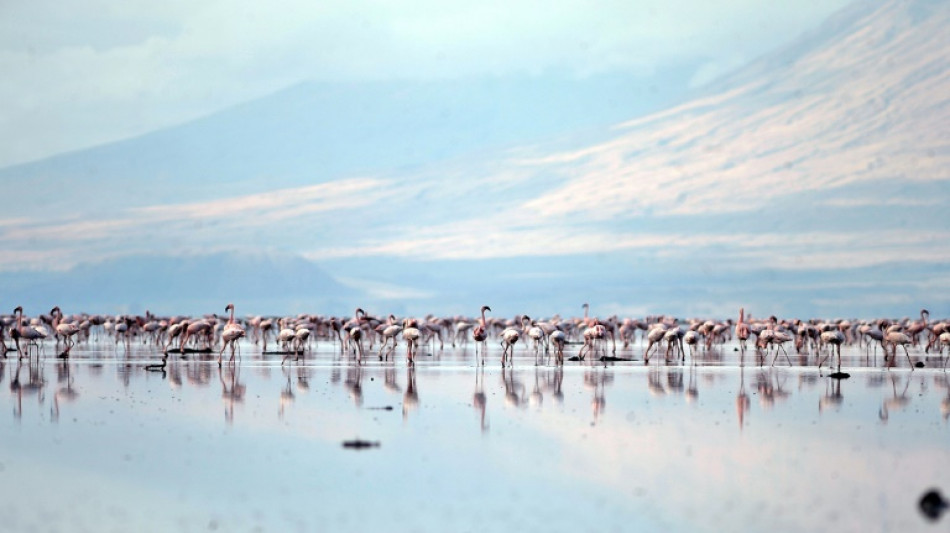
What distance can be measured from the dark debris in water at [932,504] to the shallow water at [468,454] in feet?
0.61

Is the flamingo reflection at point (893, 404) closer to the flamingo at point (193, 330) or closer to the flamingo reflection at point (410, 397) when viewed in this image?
the flamingo reflection at point (410, 397)

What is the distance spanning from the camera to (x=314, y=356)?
40156 millimetres

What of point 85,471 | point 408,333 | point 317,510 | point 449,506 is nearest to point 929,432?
point 449,506

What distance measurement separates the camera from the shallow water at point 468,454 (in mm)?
12570

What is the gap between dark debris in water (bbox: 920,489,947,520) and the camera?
41.0ft

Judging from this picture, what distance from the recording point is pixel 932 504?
12.6 meters

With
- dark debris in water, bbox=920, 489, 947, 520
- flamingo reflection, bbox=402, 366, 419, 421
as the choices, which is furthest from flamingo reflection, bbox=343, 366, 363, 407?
dark debris in water, bbox=920, 489, 947, 520

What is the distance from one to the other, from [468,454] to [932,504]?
19.9 feet

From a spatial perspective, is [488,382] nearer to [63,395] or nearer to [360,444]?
[63,395]

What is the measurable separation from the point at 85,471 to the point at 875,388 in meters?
17.9

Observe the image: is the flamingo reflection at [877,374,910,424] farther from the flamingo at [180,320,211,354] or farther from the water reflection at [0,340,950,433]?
the flamingo at [180,320,211,354]

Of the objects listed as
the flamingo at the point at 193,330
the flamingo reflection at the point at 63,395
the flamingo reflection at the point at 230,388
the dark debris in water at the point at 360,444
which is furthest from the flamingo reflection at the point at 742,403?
the flamingo at the point at 193,330

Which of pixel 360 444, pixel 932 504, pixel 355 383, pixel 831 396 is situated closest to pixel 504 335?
pixel 355 383

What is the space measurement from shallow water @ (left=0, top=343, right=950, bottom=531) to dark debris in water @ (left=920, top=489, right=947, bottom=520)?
19cm
